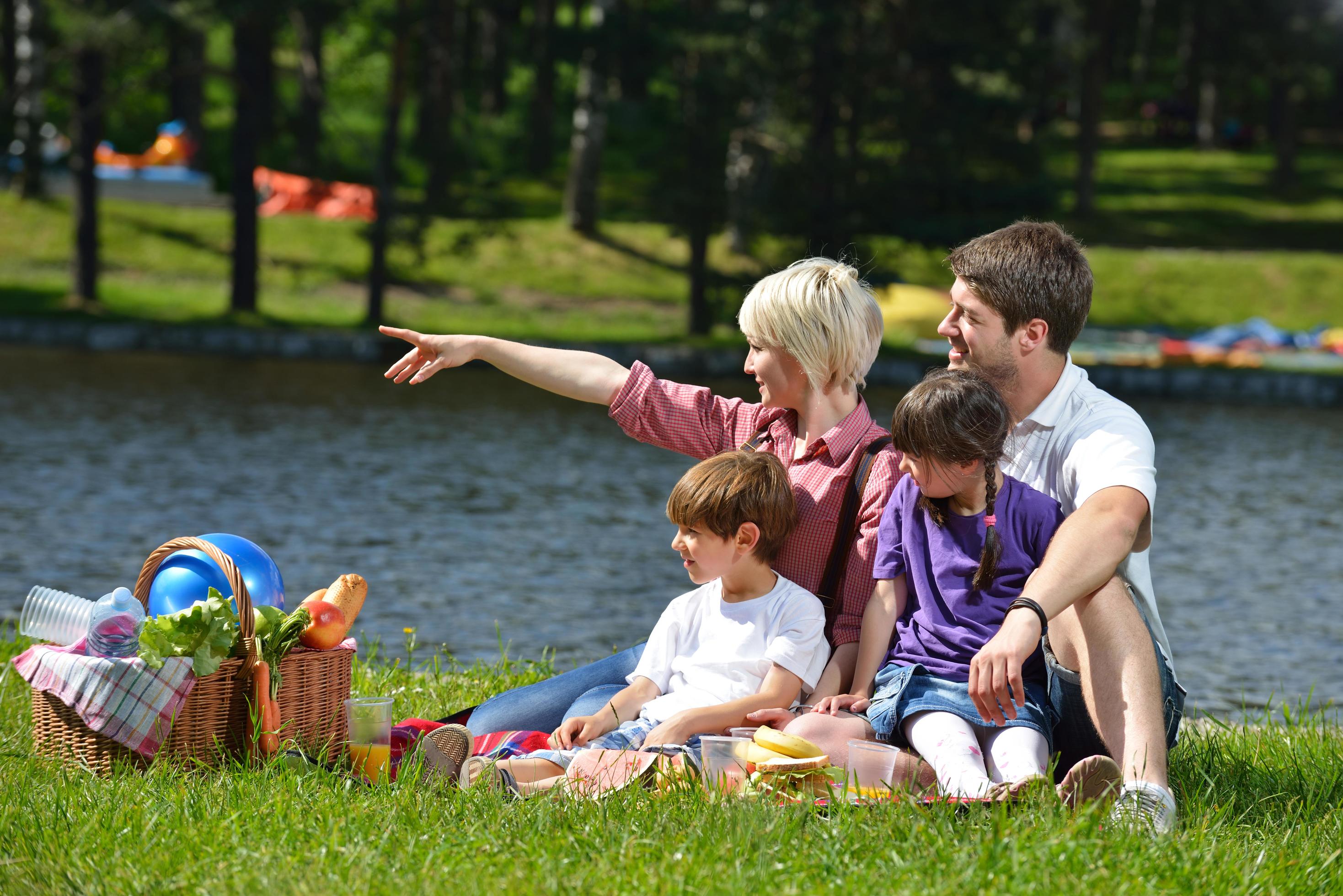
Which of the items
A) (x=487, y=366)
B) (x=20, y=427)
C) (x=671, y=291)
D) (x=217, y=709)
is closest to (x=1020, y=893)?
(x=217, y=709)

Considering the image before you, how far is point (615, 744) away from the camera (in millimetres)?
4035

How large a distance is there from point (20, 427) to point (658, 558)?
7.88m

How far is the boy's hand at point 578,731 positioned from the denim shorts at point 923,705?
75 centimetres

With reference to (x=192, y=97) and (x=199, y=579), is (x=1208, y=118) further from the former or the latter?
(x=199, y=579)

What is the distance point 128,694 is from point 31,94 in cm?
2433

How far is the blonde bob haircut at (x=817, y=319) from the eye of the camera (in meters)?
4.17

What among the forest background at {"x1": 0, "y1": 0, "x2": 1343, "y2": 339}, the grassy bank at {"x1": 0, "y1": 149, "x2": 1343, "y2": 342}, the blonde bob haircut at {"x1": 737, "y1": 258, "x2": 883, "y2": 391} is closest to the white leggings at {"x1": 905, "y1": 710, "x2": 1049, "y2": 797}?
the blonde bob haircut at {"x1": 737, "y1": 258, "x2": 883, "y2": 391}

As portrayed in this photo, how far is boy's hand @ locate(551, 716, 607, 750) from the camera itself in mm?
4098

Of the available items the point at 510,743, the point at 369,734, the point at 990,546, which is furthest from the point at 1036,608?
the point at 369,734

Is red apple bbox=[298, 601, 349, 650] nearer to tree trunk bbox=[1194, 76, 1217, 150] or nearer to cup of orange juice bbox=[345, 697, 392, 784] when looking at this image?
cup of orange juice bbox=[345, 697, 392, 784]

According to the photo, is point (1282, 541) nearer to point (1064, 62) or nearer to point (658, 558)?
point (658, 558)

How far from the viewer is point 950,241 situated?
24.5m

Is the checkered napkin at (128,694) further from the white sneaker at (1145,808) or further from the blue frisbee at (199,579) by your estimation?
the white sneaker at (1145,808)

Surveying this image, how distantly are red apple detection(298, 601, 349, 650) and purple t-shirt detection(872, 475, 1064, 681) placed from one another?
1.55 meters
